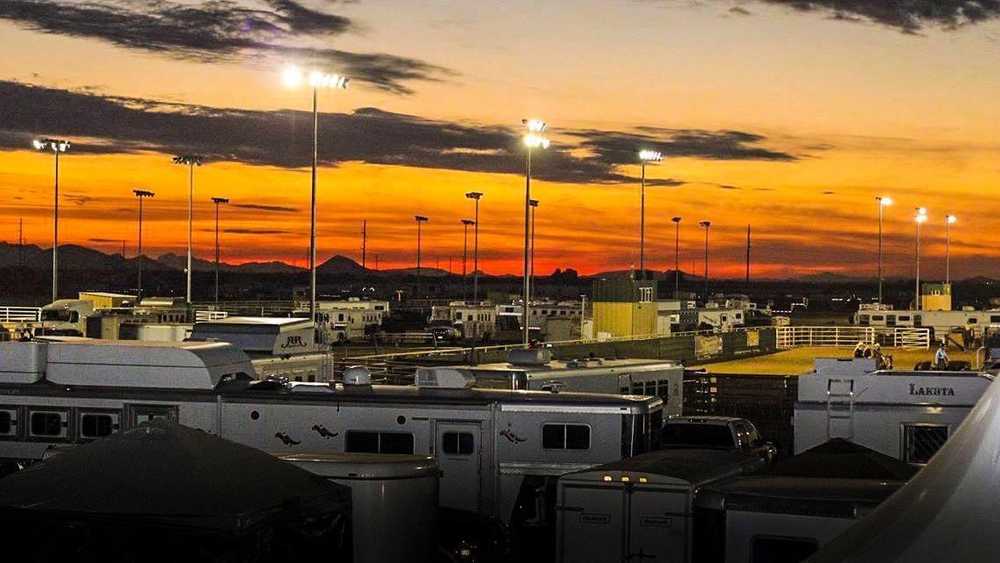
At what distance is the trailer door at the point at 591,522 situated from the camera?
13.1m

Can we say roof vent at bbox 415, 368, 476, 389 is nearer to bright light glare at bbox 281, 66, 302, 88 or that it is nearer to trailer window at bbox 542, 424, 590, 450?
trailer window at bbox 542, 424, 590, 450

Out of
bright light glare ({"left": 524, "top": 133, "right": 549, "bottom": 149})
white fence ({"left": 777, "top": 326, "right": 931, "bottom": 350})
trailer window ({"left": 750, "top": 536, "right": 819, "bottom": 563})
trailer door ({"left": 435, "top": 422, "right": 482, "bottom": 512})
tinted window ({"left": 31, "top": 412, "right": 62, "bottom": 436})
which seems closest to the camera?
trailer window ({"left": 750, "top": 536, "right": 819, "bottom": 563})

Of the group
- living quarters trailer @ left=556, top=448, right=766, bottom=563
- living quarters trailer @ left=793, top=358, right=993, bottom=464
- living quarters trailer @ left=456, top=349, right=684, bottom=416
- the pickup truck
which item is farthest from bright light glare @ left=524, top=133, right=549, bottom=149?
living quarters trailer @ left=556, top=448, right=766, bottom=563

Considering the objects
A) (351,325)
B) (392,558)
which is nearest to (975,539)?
(392,558)

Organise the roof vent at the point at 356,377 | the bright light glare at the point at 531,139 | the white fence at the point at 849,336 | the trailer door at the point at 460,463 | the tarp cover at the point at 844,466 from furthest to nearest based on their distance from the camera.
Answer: the white fence at the point at 849,336, the bright light glare at the point at 531,139, the roof vent at the point at 356,377, the trailer door at the point at 460,463, the tarp cover at the point at 844,466

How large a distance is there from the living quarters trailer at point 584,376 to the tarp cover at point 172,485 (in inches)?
231

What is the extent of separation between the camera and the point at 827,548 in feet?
19.8

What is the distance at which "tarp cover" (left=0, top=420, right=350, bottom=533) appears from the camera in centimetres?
1142

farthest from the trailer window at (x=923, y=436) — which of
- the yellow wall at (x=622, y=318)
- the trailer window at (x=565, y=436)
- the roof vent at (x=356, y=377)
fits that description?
the yellow wall at (x=622, y=318)

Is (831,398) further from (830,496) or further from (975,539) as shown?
(975,539)

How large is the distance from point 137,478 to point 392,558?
2.57 meters

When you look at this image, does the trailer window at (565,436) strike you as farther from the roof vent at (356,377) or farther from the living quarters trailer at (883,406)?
the living quarters trailer at (883,406)

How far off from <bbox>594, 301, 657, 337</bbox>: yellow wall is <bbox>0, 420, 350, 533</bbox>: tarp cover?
34562 millimetres

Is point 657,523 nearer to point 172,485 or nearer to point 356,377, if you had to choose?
point 172,485
